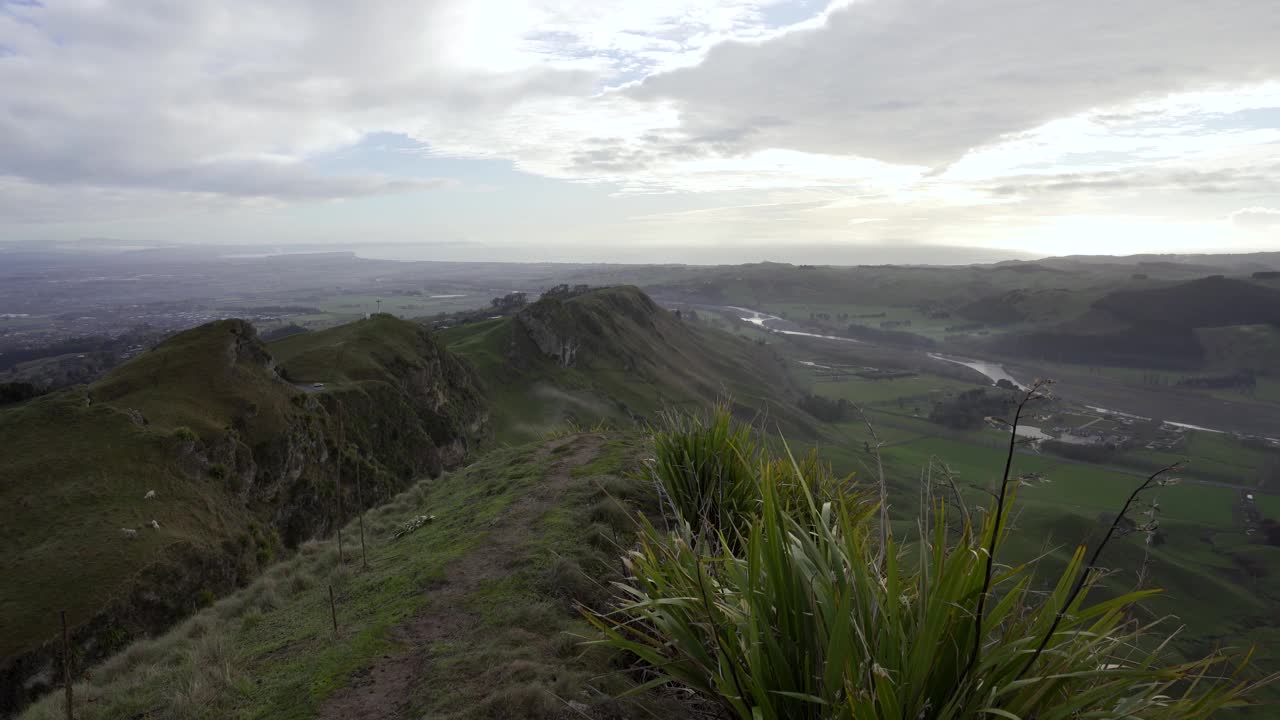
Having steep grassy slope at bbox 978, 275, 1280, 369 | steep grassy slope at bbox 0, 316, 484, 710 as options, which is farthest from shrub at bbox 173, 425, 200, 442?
steep grassy slope at bbox 978, 275, 1280, 369

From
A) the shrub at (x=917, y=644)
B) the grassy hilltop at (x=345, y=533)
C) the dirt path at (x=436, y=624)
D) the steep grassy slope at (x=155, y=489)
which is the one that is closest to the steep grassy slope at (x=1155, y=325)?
the grassy hilltop at (x=345, y=533)

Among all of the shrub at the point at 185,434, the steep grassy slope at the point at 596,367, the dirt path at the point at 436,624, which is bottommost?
the steep grassy slope at the point at 596,367

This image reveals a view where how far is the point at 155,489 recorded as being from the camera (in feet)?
49.2

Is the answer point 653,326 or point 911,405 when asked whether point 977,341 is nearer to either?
point 911,405

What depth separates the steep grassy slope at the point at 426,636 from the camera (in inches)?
205

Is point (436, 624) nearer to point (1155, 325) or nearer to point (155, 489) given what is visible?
point (155, 489)

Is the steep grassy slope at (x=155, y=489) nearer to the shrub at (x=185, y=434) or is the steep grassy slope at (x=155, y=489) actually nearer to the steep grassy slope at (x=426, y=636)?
the shrub at (x=185, y=434)

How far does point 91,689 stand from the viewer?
744 centimetres

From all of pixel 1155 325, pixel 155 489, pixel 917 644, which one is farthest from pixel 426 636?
pixel 1155 325

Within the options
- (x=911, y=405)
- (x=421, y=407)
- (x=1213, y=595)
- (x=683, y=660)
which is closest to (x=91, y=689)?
(x=683, y=660)

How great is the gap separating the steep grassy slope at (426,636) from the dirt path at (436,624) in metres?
0.02

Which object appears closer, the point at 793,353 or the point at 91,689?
the point at 91,689

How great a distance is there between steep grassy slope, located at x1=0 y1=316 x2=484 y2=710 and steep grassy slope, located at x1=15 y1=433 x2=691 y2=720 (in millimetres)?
2086

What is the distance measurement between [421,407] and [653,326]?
7772cm
